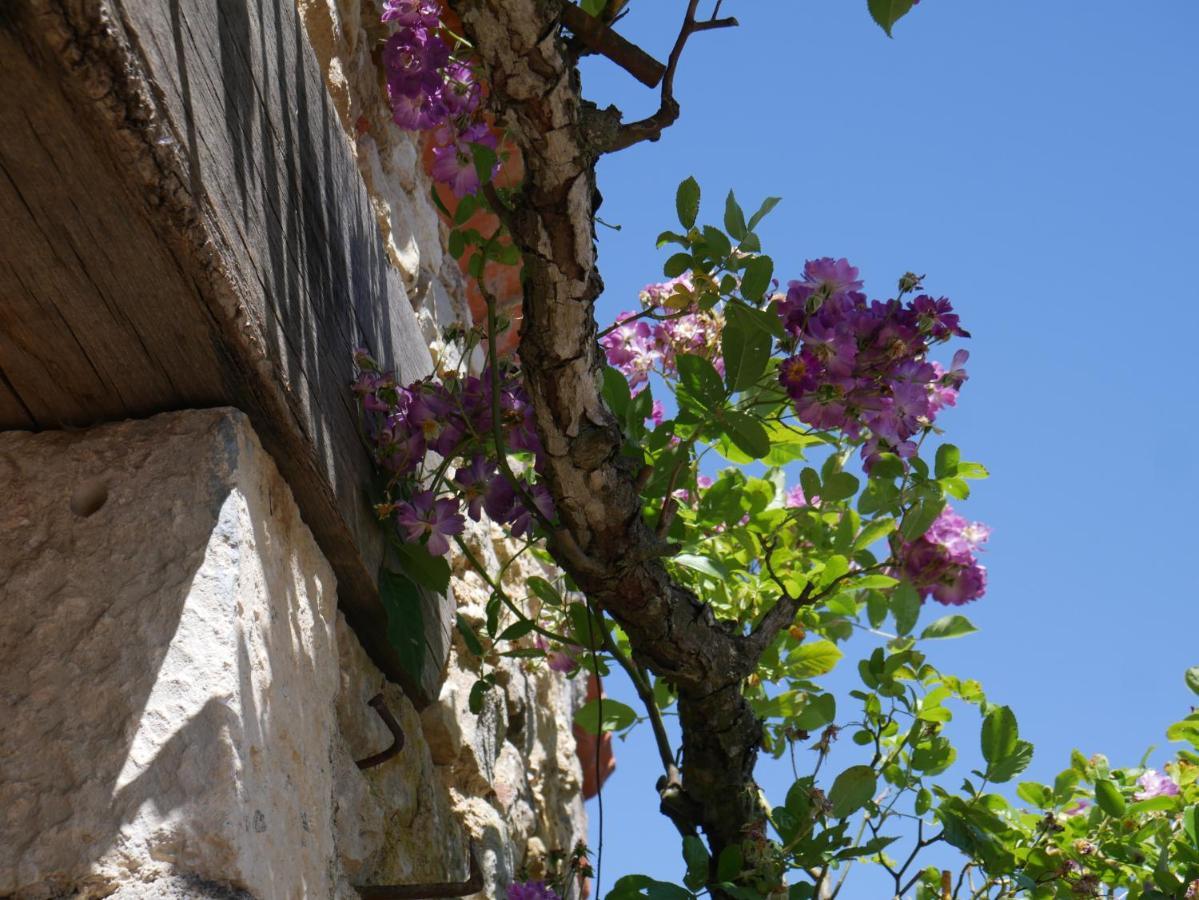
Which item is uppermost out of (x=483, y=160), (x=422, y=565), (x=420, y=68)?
(x=420, y=68)

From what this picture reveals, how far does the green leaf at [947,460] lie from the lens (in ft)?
5.40

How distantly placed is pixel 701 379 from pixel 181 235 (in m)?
0.73

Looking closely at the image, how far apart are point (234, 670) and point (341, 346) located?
1.39ft

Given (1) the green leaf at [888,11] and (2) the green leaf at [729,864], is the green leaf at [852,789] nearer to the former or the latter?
(2) the green leaf at [729,864]

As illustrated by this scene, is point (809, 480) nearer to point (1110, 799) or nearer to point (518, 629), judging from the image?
point (518, 629)

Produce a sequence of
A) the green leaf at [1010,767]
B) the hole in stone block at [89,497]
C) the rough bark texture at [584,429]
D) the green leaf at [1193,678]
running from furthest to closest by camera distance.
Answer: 1. the green leaf at [1193,678]
2. the green leaf at [1010,767]
3. the rough bark texture at [584,429]
4. the hole in stone block at [89,497]

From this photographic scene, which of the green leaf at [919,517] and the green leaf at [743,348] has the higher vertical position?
the green leaf at [743,348]

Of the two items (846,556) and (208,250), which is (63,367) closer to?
(208,250)

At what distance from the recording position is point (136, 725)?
2.68 feet

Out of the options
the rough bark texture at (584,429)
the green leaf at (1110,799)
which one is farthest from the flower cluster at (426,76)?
the green leaf at (1110,799)

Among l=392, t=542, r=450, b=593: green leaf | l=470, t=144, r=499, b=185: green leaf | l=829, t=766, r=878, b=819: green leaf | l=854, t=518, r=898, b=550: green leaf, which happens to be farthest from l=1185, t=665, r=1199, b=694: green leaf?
l=470, t=144, r=499, b=185: green leaf

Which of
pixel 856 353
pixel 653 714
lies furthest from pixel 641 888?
pixel 856 353

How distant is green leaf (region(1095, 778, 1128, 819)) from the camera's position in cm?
182

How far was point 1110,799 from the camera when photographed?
1.83 metres
